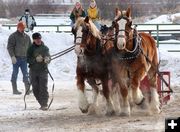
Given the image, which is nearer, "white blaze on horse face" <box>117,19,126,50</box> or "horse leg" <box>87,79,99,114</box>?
"white blaze on horse face" <box>117,19,126,50</box>

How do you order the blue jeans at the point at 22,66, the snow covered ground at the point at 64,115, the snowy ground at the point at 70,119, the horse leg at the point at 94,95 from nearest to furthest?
1. the snowy ground at the point at 70,119
2. the snow covered ground at the point at 64,115
3. the horse leg at the point at 94,95
4. the blue jeans at the point at 22,66

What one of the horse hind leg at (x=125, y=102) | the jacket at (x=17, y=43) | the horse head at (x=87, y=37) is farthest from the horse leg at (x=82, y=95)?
the jacket at (x=17, y=43)

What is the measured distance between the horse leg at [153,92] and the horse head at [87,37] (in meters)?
1.65

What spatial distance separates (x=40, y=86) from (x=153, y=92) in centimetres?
250

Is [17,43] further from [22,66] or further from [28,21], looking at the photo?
[28,21]

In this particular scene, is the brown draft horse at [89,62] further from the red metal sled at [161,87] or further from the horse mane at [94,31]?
the red metal sled at [161,87]

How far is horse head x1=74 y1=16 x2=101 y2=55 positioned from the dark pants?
7.10 ft

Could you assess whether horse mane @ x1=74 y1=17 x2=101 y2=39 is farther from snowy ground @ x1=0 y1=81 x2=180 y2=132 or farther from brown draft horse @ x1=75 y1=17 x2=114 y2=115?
snowy ground @ x1=0 y1=81 x2=180 y2=132

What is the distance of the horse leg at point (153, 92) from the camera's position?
12022 millimetres

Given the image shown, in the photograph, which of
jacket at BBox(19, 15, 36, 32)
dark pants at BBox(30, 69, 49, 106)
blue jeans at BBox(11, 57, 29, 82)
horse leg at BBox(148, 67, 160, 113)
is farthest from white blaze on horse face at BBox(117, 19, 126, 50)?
jacket at BBox(19, 15, 36, 32)

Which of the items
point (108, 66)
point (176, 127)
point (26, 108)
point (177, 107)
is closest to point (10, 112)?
point (26, 108)

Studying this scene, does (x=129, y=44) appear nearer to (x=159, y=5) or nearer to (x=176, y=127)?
(x=176, y=127)

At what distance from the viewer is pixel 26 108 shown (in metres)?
13.5

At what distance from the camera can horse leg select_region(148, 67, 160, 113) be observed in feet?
39.4
